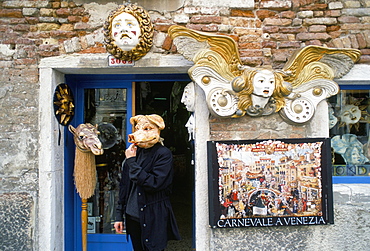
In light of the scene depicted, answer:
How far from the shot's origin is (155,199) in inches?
117

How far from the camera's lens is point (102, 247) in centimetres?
384

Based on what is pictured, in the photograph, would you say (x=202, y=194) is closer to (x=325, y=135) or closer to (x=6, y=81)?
(x=325, y=135)

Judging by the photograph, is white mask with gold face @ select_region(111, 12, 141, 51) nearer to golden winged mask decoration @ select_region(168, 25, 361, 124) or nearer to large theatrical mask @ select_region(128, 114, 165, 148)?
golden winged mask decoration @ select_region(168, 25, 361, 124)

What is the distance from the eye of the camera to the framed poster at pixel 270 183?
327cm

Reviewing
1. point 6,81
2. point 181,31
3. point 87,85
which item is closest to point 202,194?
point 181,31

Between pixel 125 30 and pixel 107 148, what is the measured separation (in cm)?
149

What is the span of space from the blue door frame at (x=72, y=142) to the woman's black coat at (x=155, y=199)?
976 mm

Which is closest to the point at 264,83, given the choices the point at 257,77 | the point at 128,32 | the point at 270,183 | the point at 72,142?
the point at 257,77

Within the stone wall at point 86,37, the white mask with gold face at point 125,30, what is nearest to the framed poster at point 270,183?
the stone wall at point 86,37

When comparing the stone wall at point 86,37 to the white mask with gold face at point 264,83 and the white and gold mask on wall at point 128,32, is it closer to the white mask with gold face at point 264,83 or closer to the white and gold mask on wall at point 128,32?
the white and gold mask on wall at point 128,32

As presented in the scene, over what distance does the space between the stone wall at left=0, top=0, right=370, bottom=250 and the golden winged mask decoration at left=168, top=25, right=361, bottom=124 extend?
0.20 meters

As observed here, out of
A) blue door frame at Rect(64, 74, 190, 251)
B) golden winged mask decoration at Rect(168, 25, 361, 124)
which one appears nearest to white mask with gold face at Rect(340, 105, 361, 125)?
golden winged mask decoration at Rect(168, 25, 361, 124)

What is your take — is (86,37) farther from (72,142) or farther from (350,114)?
(350,114)

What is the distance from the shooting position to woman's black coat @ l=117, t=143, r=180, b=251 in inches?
112
